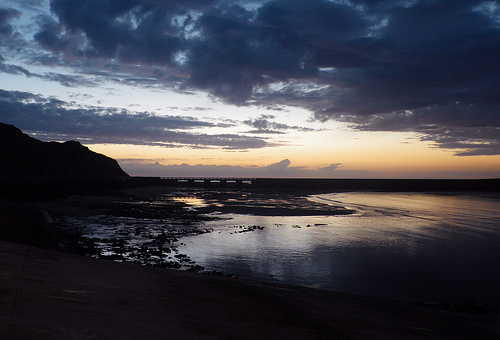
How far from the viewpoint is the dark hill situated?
82.1 metres

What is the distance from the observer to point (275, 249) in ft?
51.3

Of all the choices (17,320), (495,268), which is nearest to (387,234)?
(495,268)

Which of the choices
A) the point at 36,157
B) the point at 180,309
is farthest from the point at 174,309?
the point at 36,157

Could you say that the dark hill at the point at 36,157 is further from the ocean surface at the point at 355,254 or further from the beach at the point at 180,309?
the beach at the point at 180,309

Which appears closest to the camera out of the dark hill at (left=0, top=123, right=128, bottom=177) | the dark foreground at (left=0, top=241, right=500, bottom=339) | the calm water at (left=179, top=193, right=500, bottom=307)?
the dark foreground at (left=0, top=241, right=500, bottom=339)

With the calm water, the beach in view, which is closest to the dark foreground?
the beach

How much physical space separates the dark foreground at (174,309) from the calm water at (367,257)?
7.79ft

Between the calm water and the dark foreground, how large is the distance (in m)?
2.38

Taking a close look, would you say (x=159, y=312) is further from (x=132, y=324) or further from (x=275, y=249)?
(x=275, y=249)

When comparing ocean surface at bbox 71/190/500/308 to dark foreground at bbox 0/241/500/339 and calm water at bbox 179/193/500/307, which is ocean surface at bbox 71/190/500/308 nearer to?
calm water at bbox 179/193/500/307

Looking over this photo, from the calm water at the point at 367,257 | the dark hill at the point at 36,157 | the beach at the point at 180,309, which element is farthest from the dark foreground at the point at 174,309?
the dark hill at the point at 36,157

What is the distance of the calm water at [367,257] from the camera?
10797mm

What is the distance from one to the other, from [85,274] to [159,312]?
2135mm

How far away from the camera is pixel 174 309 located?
5020mm
